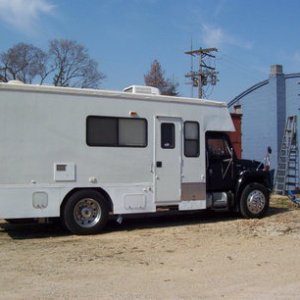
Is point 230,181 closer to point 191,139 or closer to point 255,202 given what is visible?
point 255,202

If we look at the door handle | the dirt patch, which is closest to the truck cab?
A: the dirt patch

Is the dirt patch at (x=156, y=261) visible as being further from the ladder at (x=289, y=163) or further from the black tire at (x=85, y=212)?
the ladder at (x=289, y=163)

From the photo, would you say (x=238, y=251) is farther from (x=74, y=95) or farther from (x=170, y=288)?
(x=74, y=95)

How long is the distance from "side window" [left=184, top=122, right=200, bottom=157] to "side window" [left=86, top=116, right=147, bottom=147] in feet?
3.53

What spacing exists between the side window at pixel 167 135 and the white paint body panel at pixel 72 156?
0.16m

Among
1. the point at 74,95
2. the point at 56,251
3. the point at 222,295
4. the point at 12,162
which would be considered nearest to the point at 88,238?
the point at 56,251

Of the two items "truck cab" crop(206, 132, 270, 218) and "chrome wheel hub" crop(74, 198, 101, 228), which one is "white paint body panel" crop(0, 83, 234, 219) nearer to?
"chrome wheel hub" crop(74, 198, 101, 228)

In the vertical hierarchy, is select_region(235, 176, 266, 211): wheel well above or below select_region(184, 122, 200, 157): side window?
below

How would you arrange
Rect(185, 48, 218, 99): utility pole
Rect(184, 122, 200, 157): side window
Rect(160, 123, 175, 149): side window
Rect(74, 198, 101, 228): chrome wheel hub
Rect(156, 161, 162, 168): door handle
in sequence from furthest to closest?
Rect(185, 48, 218, 99): utility pole < Rect(184, 122, 200, 157): side window < Rect(160, 123, 175, 149): side window < Rect(156, 161, 162, 168): door handle < Rect(74, 198, 101, 228): chrome wheel hub

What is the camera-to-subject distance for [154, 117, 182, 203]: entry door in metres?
11.6

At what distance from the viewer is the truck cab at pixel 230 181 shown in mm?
12586

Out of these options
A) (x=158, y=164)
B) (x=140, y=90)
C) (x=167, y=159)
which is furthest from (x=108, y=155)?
(x=140, y=90)

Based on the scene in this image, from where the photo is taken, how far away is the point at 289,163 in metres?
21.0

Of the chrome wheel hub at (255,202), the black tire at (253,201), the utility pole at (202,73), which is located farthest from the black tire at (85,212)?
the utility pole at (202,73)
